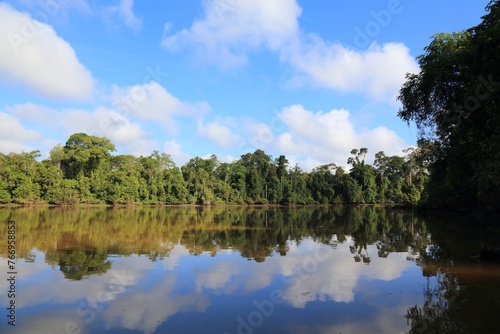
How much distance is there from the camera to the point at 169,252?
1380 centimetres

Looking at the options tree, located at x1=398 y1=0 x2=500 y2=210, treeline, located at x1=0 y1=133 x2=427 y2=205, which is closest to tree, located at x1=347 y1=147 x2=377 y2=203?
treeline, located at x1=0 y1=133 x2=427 y2=205

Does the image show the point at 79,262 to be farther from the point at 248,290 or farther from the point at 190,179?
the point at 190,179

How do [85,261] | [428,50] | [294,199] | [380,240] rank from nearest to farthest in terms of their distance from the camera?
[85,261], [380,240], [428,50], [294,199]

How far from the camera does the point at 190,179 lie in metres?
79.6

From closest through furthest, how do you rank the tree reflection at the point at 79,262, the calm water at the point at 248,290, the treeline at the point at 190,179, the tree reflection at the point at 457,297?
the tree reflection at the point at 457,297
the calm water at the point at 248,290
the tree reflection at the point at 79,262
the treeline at the point at 190,179

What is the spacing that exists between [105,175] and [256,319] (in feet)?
221

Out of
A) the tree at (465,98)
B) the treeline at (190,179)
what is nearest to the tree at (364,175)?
the treeline at (190,179)

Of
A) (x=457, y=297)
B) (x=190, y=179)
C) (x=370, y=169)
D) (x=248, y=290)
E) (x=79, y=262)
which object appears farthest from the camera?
(x=370, y=169)

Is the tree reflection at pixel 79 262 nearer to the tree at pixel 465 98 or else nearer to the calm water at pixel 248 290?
the calm water at pixel 248 290

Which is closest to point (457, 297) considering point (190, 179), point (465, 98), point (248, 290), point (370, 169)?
point (248, 290)

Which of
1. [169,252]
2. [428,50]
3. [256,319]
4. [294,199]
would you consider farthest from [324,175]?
[256,319]

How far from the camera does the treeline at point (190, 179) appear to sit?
183 feet

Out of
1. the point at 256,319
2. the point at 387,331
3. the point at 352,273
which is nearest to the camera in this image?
the point at 387,331

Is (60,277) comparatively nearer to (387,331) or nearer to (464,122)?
(387,331)
